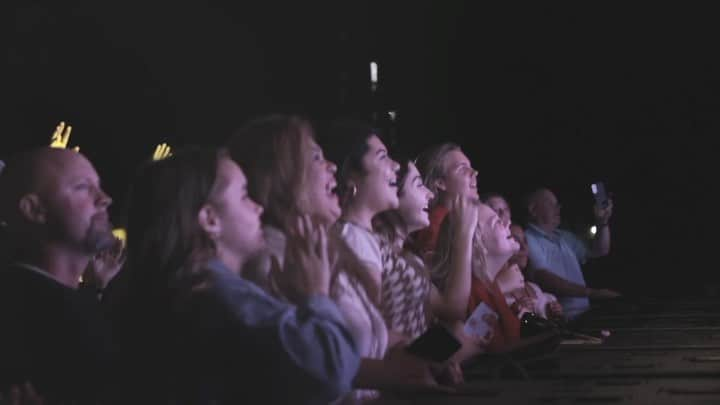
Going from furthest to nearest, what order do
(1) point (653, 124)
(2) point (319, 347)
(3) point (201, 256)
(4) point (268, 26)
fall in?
(1) point (653, 124)
(4) point (268, 26)
(3) point (201, 256)
(2) point (319, 347)

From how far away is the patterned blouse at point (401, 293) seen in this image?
3.26 meters

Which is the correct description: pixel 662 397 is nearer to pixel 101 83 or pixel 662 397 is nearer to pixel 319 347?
pixel 319 347

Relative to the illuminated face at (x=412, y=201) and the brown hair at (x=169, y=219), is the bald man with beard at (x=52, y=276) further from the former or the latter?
the illuminated face at (x=412, y=201)

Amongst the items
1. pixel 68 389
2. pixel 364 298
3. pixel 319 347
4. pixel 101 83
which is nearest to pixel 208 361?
pixel 319 347

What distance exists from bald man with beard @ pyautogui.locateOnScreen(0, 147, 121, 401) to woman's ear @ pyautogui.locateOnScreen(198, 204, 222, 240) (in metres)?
0.38

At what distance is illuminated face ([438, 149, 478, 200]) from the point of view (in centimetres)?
419

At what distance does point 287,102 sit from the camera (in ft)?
28.0

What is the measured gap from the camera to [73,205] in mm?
2607

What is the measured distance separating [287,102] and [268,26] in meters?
0.59

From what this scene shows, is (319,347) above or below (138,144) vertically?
above

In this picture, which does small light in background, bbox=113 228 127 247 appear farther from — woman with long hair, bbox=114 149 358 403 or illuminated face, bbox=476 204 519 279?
illuminated face, bbox=476 204 519 279

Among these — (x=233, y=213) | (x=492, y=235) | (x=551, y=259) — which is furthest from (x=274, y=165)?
(x=551, y=259)

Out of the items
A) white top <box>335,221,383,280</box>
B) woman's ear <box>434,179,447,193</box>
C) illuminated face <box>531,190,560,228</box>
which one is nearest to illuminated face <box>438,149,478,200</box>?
woman's ear <box>434,179,447,193</box>

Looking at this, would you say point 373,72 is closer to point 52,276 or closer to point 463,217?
point 463,217
